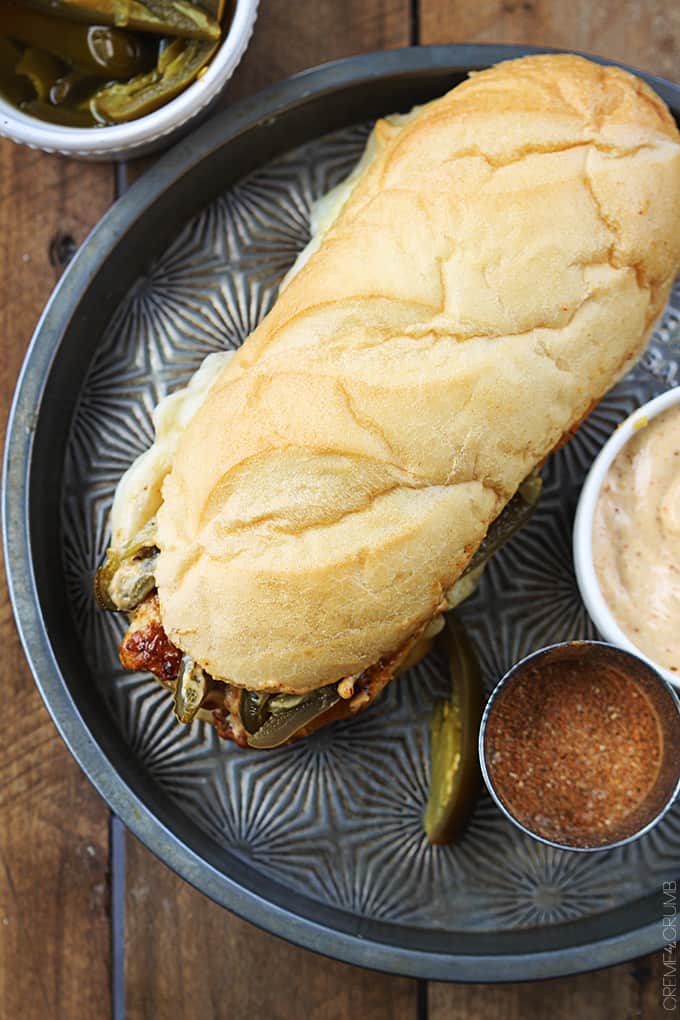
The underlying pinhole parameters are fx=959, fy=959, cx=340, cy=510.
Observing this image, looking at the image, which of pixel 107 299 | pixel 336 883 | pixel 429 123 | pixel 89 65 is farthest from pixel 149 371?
pixel 336 883

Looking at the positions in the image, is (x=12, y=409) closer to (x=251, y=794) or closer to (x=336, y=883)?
(x=251, y=794)

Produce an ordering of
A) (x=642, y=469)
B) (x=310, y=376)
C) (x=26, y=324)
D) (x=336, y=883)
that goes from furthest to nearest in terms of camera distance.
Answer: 1. (x=26, y=324)
2. (x=336, y=883)
3. (x=642, y=469)
4. (x=310, y=376)

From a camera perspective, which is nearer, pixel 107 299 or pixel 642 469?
pixel 642 469

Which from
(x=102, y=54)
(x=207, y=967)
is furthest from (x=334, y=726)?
(x=102, y=54)

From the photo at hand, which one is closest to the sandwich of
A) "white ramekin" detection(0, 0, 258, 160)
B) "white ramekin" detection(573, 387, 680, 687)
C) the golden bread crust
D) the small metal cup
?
the golden bread crust

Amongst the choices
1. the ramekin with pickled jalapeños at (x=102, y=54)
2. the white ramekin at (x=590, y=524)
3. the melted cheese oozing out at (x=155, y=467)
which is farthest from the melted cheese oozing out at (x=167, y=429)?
the white ramekin at (x=590, y=524)

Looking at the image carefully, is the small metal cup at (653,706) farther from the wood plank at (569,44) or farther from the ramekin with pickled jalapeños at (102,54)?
the ramekin with pickled jalapeños at (102,54)
